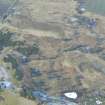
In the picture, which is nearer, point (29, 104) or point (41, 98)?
point (29, 104)

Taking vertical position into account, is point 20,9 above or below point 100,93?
above

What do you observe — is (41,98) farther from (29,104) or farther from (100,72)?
(100,72)

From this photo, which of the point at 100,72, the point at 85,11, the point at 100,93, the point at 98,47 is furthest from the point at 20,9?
the point at 100,93

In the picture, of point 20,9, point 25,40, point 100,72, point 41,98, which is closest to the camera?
point 41,98

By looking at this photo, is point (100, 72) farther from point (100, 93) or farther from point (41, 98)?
point (41, 98)

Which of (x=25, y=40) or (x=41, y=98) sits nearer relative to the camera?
(x=41, y=98)

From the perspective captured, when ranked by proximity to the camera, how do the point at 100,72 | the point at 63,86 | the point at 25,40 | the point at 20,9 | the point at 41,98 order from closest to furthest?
the point at 41,98
the point at 63,86
the point at 100,72
the point at 25,40
the point at 20,9

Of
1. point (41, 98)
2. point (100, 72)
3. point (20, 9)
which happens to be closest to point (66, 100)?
point (41, 98)

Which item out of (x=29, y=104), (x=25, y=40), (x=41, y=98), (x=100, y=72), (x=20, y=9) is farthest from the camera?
(x=20, y=9)

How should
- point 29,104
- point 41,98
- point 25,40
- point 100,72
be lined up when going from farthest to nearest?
point 25,40
point 100,72
point 41,98
point 29,104
